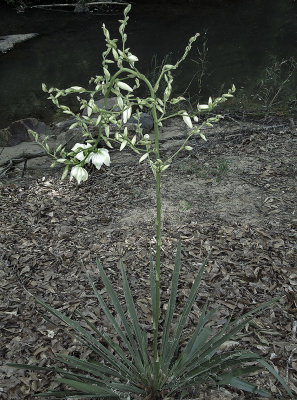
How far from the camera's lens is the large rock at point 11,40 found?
12214mm

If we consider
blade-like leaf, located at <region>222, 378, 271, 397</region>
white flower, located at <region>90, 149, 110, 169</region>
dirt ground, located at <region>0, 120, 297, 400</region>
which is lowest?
dirt ground, located at <region>0, 120, 297, 400</region>

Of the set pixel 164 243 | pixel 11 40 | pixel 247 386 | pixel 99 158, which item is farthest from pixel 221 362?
pixel 11 40

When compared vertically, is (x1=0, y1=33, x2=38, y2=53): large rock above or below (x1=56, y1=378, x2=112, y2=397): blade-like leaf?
above

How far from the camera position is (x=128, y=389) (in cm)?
203

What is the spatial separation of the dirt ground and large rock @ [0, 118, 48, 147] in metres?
1.48

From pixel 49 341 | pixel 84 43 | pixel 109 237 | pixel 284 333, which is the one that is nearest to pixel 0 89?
pixel 84 43

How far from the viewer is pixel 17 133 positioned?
6754 millimetres

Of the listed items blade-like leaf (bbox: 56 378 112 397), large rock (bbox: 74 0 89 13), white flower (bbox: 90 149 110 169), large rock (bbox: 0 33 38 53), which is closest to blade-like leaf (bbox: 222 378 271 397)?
blade-like leaf (bbox: 56 378 112 397)

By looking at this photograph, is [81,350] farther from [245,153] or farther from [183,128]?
[183,128]

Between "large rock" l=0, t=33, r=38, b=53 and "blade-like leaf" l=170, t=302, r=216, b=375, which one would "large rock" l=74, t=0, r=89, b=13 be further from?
"blade-like leaf" l=170, t=302, r=216, b=375

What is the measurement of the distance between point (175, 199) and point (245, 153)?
4.49 ft

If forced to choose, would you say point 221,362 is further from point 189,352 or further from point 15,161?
point 15,161

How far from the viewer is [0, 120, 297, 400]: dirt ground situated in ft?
8.61

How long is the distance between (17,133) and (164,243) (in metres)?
4.18
